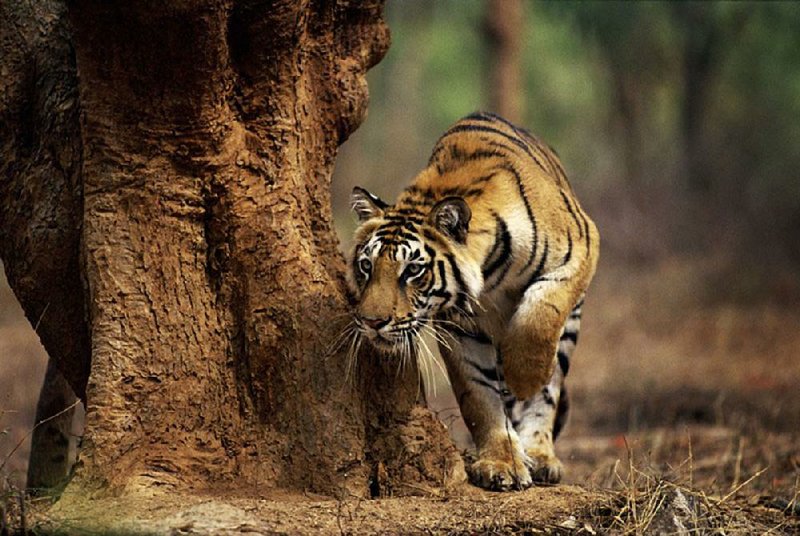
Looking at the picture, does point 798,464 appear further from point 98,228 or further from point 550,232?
point 98,228

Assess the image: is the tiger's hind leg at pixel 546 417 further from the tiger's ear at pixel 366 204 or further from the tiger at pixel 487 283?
the tiger's ear at pixel 366 204

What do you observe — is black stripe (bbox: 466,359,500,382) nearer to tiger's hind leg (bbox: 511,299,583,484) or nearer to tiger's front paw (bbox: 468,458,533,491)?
tiger's hind leg (bbox: 511,299,583,484)

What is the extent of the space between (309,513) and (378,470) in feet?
1.96

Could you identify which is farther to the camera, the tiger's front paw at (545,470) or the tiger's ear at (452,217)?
the tiger's front paw at (545,470)

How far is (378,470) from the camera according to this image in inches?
208

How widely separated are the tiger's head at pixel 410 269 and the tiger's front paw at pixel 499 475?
2.31 feet

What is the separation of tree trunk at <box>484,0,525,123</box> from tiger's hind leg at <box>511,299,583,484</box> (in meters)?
10.9

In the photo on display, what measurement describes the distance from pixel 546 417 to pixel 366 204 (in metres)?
1.50

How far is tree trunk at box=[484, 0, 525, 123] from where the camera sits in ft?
56.3

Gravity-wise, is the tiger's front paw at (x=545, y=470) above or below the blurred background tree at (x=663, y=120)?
below

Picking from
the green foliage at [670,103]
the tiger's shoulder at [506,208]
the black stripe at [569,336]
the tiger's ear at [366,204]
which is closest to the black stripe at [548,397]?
the black stripe at [569,336]

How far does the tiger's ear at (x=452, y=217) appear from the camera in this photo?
562 cm

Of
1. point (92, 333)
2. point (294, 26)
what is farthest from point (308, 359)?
point (294, 26)

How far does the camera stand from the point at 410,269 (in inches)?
218
